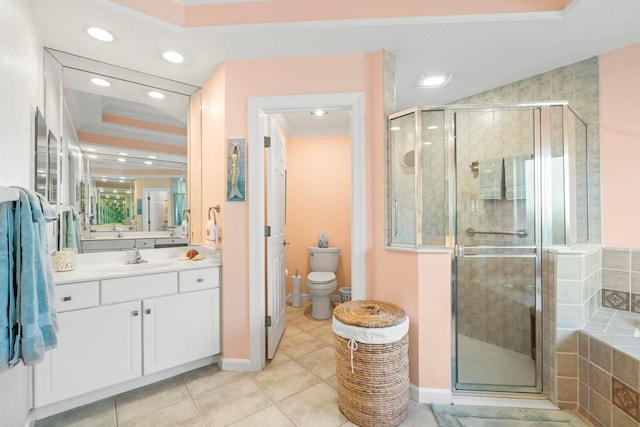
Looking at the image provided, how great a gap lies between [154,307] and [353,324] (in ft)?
4.43

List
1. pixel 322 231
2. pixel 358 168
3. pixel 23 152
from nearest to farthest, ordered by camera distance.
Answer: pixel 23 152, pixel 358 168, pixel 322 231

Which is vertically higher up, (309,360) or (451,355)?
(451,355)

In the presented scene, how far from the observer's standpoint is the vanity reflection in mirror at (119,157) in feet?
6.64

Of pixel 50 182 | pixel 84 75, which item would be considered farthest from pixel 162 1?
Answer: pixel 50 182

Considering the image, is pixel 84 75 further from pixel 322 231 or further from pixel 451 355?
pixel 451 355

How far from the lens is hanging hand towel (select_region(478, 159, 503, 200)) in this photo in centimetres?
218

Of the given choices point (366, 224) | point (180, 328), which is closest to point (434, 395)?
point (366, 224)

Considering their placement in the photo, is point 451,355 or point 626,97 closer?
point 451,355

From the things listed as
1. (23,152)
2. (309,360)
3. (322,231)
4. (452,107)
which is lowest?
(309,360)

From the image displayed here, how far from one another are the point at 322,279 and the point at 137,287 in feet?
5.85

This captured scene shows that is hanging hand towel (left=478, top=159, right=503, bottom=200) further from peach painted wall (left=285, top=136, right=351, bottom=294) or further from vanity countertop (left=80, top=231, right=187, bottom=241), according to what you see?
vanity countertop (left=80, top=231, right=187, bottom=241)

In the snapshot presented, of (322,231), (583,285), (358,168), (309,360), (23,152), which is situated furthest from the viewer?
(322,231)

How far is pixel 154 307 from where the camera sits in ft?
6.02

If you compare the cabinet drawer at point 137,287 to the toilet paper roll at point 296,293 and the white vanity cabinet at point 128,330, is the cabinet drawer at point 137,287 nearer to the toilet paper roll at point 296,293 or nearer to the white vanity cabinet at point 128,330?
the white vanity cabinet at point 128,330
